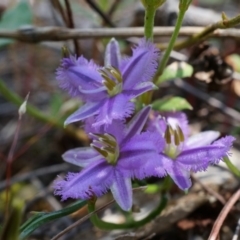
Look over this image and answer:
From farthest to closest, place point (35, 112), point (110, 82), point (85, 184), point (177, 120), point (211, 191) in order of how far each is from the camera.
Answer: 1. point (35, 112)
2. point (211, 191)
3. point (177, 120)
4. point (110, 82)
5. point (85, 184)

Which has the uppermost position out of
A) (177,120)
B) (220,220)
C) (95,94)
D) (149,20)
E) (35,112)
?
(149,20)

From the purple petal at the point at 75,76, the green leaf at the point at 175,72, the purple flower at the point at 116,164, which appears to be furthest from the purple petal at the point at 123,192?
the green leaf at the point at 175,72

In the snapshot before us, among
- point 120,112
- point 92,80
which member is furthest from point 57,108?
point 120,112

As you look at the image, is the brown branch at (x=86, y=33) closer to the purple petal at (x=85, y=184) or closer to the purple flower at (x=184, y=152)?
the purple flower at (x=184, y=152)

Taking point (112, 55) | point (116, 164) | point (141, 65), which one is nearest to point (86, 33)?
point (112, 55)

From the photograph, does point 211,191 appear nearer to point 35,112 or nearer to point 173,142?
point 173,142

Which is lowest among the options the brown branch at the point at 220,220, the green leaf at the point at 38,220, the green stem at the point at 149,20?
the brown branch at the point at 220,220

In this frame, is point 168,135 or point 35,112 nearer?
point 168,135

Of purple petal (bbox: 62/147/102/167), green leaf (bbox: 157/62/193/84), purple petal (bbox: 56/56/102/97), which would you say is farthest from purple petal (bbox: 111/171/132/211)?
green leaf (bbox: 157/62/193/84)
